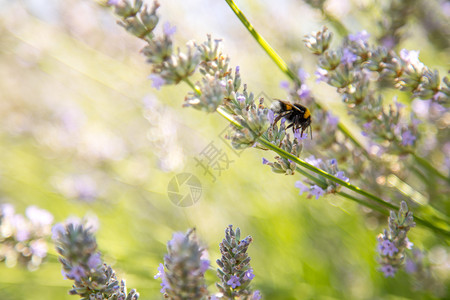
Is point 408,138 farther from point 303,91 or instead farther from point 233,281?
point 233,281

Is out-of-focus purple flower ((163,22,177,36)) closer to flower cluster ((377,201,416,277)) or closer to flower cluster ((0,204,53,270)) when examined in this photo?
flower cluster ((377,201,416,277))

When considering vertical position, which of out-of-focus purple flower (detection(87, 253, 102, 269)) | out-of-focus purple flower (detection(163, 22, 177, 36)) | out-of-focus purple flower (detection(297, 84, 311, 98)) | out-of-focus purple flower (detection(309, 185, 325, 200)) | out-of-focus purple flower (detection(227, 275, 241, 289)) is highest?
out-of-focus purple flower (detection(297, 84, 311, 98))

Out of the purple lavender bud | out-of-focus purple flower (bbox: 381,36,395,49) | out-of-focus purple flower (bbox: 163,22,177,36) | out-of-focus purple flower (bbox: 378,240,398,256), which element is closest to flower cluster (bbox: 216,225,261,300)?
out-of-focus purple flower (bbox: 378,240,398,256)

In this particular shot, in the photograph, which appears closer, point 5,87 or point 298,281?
point 298,281

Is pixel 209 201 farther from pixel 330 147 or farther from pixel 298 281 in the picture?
pixel 330 147

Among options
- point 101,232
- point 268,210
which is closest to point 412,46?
point 268,210
